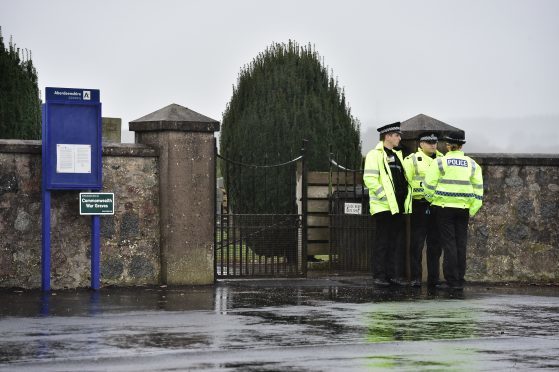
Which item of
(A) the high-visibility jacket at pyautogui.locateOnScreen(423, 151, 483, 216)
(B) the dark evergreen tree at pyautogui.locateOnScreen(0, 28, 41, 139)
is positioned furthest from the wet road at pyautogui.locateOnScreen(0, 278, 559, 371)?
(B) the dark evergreen tree at pyautogui.locateOnScreen(0, 28, 41, 139)

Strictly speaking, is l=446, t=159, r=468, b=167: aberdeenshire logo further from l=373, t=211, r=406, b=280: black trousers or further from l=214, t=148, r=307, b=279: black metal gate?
l=214, t=148, r=307, b=279: black metal gate

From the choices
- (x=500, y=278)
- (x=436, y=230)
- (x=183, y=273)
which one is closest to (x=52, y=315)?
(x=183, y=273)

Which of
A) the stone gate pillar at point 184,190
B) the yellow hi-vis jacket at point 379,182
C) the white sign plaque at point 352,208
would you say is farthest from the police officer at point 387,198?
the stone gate pillar at point 184,190

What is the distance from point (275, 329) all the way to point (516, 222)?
24.7ft

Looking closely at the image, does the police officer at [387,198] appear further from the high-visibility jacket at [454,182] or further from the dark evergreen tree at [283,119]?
the dark evergreen tree at [283,119]

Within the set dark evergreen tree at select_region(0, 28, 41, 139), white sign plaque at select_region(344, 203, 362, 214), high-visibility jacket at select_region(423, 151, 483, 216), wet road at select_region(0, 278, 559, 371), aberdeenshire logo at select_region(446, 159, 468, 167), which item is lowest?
wet road at select_region(0, 278, 559, 371)

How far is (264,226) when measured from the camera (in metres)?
16.6

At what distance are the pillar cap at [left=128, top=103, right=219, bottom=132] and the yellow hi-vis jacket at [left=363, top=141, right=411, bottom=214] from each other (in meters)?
1.97

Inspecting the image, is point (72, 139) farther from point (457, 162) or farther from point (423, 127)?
point (423, 127)

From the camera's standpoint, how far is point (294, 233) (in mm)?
17031

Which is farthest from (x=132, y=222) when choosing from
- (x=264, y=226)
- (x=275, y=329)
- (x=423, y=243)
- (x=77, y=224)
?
(x=275, y=329)

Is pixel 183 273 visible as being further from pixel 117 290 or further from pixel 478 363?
pixel 478 363

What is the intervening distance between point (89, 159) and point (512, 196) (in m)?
6.04

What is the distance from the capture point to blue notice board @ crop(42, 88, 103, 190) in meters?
14.6
